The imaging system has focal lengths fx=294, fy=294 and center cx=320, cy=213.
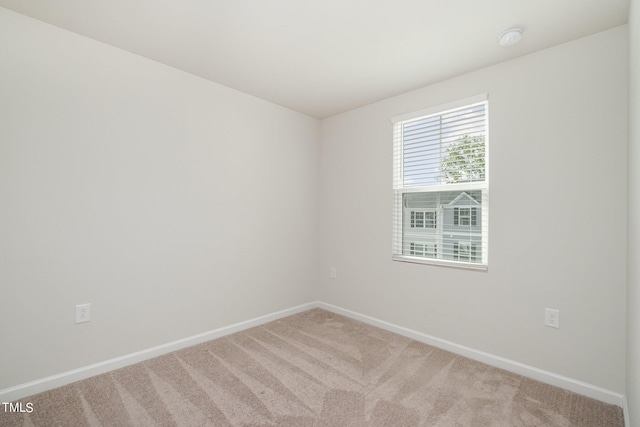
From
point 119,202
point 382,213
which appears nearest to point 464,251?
point 382,213

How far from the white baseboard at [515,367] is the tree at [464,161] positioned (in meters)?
1.43

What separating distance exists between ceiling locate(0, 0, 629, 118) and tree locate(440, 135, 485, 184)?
60 cm

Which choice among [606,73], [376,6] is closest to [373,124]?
[376,6]

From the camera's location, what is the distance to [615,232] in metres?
1.86

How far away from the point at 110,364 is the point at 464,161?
3.23m

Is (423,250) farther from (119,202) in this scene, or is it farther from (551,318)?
(119,202)

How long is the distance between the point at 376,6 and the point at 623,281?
2.27 meters

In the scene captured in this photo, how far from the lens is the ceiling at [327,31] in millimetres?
1743

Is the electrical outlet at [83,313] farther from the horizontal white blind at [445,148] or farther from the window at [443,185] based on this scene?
the horizontal white blind at [445,148]

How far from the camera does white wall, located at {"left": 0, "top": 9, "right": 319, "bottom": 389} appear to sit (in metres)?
1.85

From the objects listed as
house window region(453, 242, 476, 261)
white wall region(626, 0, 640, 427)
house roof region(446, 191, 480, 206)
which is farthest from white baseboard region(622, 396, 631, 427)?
house roof region(446, 191, 480, 206)

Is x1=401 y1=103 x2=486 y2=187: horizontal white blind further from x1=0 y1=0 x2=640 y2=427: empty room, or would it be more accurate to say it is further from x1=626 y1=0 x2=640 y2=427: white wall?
x1=626 y1=0 x2=640 y2=427: white wall

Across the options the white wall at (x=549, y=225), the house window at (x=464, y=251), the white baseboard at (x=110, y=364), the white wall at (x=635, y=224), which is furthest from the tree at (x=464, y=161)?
the white baseboard at (x=110, y=364)

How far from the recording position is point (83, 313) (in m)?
2.07
